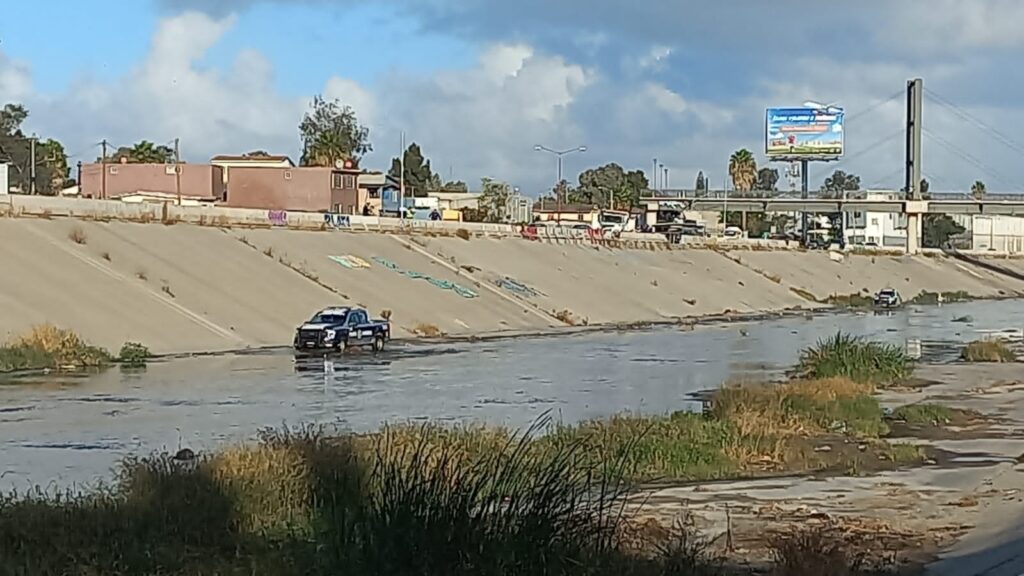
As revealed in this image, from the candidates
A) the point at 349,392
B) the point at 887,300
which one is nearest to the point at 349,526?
the point at 349,392

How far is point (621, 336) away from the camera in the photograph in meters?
67.6

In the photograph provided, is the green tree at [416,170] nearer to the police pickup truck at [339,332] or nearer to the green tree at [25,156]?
the green tree at [25,156]

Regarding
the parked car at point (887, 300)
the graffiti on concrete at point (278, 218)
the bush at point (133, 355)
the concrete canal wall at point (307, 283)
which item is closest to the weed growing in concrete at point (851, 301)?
the parked car at point (887, 300)

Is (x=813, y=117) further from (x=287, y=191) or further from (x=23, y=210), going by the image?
(x=23, y=210)

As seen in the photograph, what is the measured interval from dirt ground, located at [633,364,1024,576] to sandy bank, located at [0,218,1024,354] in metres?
32.8

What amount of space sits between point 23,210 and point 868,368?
39760 mm

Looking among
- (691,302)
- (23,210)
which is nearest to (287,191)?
(691,302)

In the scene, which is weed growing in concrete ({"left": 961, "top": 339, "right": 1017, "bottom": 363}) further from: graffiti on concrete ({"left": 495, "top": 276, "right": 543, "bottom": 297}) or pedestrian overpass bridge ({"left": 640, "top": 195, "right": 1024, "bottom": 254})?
Result: pedestrian overpass bridge ({"left": 640, "top": 195, "right": 1024, "bottom": 254})

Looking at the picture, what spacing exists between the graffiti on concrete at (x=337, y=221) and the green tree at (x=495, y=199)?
63.3 metres

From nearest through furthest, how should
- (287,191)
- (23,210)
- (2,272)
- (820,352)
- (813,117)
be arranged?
(820,352), (2,272), (23,210), (287,191), (813,117)

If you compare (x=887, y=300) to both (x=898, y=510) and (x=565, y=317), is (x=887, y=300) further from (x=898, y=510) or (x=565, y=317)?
(x=898, y=510)

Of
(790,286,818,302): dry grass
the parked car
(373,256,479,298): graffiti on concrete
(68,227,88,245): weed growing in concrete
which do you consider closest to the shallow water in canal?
(373,256,479,298): graffiti on concrete

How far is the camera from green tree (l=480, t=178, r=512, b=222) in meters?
155

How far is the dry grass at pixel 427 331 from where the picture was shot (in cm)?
6388
